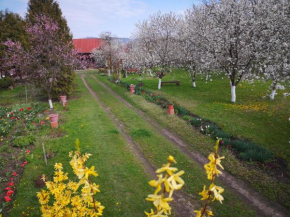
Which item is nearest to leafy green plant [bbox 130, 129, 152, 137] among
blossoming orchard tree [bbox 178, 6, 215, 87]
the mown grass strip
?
the mown grass strip

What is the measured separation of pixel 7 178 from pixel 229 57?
1587 centimetres

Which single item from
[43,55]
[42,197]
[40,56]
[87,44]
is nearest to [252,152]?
[42,197]

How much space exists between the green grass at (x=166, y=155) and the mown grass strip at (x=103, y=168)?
0.91m

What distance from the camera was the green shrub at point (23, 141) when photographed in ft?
32.0

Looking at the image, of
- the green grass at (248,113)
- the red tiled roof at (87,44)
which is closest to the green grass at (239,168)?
the green grass at (248,113)

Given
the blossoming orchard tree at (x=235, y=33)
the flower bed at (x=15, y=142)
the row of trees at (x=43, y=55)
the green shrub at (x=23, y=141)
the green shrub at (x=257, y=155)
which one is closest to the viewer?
→ the flower bed at (x=15, y=142)

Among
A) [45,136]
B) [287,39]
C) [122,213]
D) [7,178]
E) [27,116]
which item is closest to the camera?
[122,213]

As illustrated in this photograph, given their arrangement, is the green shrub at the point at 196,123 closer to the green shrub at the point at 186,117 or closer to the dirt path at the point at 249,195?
the green shrub at the point at 186,117

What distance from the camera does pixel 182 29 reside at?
81.2 ft

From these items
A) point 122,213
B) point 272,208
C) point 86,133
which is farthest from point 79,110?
point 272,208

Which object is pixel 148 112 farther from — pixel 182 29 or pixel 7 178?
pixel 182 29

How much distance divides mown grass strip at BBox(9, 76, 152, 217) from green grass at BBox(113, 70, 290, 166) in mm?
6251

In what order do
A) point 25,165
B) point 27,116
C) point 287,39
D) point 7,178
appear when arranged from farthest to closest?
point 27,116 < point 287,39 < point 25,165 < point 7,178

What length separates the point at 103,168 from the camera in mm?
8023
